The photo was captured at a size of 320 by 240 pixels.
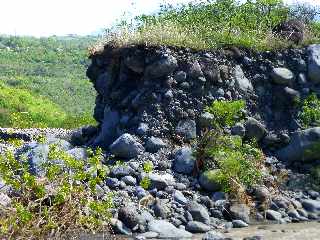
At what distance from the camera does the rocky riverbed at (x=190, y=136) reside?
10.1 m

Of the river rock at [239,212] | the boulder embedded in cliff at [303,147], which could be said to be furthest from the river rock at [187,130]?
the river rock at [239,212]

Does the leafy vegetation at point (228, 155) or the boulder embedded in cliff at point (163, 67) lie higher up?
the boulder embedded in cliff at point (163, 67)

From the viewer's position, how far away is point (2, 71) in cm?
6119

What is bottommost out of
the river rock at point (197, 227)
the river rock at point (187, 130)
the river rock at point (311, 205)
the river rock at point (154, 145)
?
the river rock at point (197, 227)

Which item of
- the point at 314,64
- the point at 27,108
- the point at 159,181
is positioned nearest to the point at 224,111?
the point at 159,181

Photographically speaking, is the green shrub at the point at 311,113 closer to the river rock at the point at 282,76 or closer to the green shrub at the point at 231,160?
the river rock at the point at 282,76

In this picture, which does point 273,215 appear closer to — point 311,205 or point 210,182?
point 311,205

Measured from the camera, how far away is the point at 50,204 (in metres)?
7.03

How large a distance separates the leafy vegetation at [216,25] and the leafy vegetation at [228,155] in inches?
72.6

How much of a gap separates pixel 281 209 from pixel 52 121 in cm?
2318

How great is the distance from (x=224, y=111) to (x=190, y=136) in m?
1.00

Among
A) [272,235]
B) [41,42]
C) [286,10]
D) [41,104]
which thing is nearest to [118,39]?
[286,10]

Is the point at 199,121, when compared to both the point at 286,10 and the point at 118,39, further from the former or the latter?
the point at 286,10

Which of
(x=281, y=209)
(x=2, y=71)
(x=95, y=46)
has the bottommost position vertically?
(x=2, y=71)
